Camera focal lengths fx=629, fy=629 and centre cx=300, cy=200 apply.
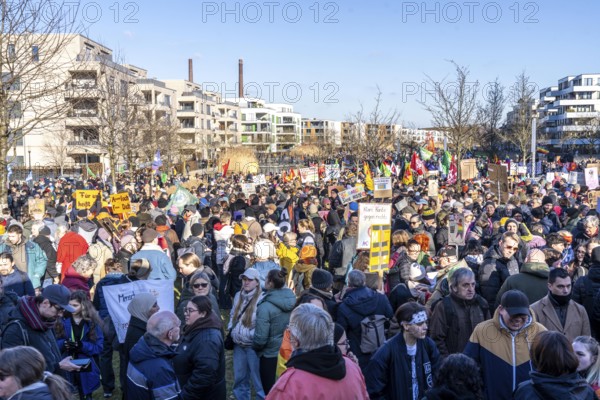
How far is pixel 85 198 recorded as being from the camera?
16.0m

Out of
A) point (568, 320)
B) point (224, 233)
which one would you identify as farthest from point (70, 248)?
point (568, 320)

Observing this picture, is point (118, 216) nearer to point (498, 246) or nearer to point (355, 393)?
point (498, 246)

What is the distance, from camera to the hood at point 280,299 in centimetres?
612

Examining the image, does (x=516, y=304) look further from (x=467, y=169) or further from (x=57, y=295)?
(x=467, y=169)

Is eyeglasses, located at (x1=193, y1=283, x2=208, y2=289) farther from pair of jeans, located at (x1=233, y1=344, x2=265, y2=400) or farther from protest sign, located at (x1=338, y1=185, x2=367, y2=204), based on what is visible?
protest sign, located at (x1=338, y1=185, x2=367, y2=204)

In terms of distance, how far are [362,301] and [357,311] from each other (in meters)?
0.11

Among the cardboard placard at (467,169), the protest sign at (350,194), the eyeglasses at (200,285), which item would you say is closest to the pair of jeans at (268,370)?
the eyeglasses at (200,285)

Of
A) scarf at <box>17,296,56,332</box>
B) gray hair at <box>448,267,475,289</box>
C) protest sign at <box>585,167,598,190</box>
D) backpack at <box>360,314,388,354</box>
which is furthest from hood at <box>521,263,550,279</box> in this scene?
protest sign at <box>585,167,598,190</box>

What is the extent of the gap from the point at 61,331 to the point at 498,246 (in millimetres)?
5152

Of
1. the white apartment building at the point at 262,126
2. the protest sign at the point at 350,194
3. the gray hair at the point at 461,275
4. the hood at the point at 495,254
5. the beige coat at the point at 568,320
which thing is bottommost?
the beige coat at the point at 568,320

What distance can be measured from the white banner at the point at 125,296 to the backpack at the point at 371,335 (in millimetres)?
2272

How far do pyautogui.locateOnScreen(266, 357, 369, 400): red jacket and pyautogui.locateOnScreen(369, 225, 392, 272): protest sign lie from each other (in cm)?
442

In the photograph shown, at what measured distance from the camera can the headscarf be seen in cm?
554

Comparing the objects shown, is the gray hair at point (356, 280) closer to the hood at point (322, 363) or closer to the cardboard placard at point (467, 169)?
the hood at point (322, 363)
